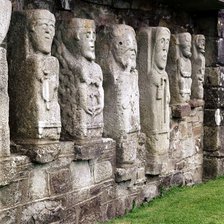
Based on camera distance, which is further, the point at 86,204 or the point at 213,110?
the point at 213,110

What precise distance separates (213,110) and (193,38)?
1051 millimetres

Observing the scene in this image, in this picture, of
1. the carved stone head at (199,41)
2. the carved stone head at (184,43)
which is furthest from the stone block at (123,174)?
the carved stone head at (199,41)

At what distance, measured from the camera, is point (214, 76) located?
8.04 m

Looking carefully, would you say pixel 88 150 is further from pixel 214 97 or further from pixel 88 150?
pixel 214 97

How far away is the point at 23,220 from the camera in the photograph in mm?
4184

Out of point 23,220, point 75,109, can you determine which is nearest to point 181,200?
point 75,109

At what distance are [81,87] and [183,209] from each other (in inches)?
72.9

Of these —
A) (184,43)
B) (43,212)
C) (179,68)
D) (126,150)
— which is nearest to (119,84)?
(126,150)

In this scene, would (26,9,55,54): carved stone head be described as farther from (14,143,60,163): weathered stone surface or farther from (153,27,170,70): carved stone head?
(153,27,170,70): carved stone head

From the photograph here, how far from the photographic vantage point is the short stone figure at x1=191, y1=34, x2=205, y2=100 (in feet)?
24.9

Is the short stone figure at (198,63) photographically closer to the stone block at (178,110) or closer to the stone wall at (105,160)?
the stone wall at (105,160)

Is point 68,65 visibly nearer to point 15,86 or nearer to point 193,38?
point 15,86

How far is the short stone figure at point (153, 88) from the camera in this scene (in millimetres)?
6102

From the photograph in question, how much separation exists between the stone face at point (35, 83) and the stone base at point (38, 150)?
0.14 ft
